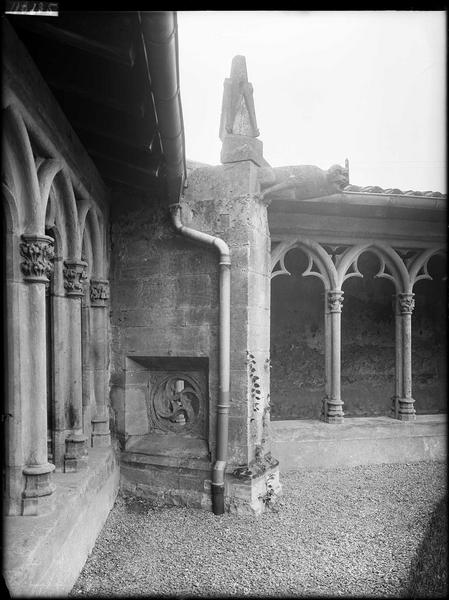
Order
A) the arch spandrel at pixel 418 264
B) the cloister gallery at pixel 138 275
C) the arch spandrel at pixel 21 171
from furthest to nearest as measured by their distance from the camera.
→ the arch spandrel at pixel 418 264 < the cloister gallery at pixel 138 275 < the arch spandrel at pixel 21 171

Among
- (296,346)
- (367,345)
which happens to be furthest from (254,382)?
(367,345)

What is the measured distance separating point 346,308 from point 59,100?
772 centimetres

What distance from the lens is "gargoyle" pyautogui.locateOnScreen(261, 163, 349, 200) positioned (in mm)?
5086

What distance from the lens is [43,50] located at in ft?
9.64

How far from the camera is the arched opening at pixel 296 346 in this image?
31.7 feet

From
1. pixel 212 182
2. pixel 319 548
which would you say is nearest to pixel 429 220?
pixel 212 182

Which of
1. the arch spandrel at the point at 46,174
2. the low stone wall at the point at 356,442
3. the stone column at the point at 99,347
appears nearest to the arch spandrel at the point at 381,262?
the low stone wall at the point at 356,442

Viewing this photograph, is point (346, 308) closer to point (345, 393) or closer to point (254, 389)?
point (345, 393)

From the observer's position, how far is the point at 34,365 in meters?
3.13

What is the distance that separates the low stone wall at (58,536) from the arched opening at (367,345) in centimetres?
662

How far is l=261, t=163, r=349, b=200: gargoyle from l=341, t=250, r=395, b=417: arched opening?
5.00 metres

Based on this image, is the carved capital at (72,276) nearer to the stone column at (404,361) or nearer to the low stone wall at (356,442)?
the low stone wall at (356,442)

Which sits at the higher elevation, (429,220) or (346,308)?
(429,220)

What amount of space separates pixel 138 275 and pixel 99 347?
95 cm
